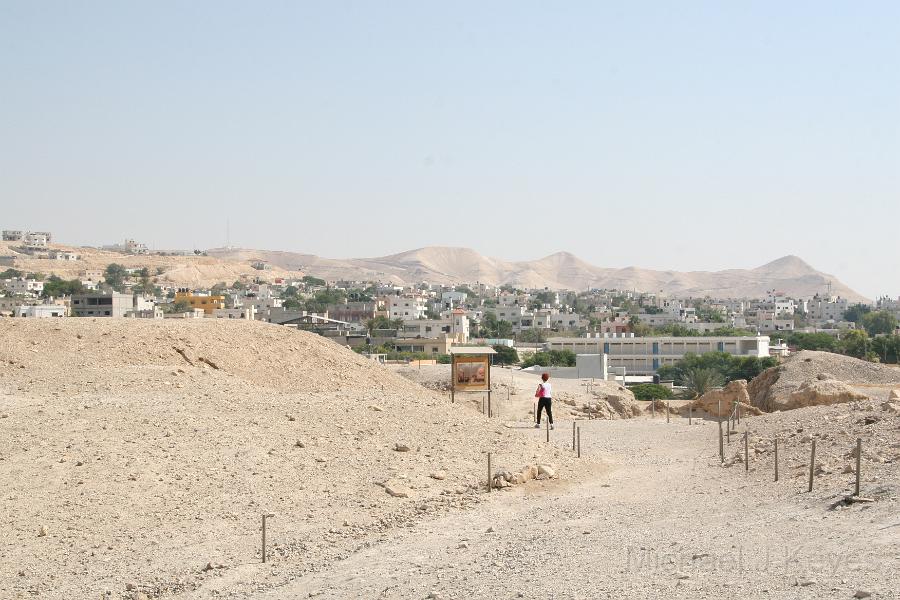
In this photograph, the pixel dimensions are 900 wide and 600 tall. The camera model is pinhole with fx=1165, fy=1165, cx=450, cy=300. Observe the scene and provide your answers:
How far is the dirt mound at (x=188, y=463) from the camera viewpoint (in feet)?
38.9

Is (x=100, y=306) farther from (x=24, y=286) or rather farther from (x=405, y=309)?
(x=24, y=286)

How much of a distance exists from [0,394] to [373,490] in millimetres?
7088

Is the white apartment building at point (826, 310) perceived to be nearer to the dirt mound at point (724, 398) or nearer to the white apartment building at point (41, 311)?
the white apartment building at point (41, 311)

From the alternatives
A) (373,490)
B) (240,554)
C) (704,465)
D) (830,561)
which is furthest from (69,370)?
(830,561)

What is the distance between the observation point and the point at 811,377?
109 feet

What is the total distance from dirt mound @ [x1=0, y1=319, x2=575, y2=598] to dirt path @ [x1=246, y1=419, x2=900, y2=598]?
A: 87 centimetres

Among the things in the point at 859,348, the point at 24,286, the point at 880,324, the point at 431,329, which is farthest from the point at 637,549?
the point at 24,286

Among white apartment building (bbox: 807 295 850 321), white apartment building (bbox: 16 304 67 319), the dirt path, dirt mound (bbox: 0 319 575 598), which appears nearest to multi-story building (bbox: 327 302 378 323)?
white apartment building (bbox: 16 304 67 319)

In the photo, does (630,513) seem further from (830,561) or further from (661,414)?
(661,414)

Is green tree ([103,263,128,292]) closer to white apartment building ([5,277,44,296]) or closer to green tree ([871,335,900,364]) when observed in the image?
white apartment building ([5,277,44,296])

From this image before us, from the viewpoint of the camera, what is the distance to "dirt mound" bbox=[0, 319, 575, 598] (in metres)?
11.9

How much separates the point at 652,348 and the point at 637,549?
58.2m

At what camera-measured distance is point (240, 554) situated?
11781 mm

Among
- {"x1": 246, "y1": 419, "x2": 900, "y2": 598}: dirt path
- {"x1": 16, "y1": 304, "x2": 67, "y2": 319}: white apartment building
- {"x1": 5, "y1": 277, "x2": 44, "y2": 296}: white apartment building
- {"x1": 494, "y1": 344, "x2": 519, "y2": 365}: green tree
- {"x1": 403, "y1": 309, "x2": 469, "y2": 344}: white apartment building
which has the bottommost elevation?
{"x1": 494, "y1": 344, "x2": 519, "y2": 365}: green tree
